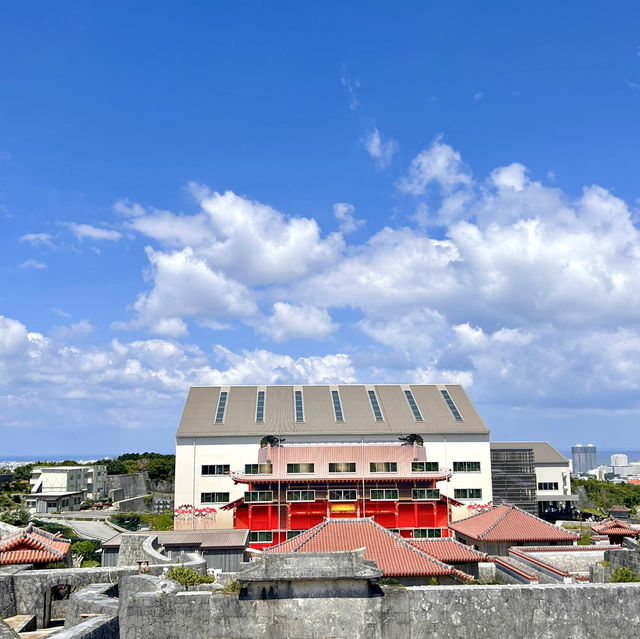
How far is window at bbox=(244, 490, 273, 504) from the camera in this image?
52869 millimetres

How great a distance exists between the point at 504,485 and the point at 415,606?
180ft

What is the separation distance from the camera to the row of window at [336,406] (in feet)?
215

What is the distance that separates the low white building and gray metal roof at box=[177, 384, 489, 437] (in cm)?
2963

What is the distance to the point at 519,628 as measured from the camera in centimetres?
1919

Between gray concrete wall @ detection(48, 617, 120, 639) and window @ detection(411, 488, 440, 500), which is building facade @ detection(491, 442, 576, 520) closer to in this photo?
window @ detection(411, 488, 440, 500)

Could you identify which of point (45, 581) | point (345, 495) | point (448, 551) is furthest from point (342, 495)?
point (45, 581)

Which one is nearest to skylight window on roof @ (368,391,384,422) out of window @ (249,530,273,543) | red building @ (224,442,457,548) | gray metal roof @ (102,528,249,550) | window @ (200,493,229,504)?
red building @ (224,442,457,548)

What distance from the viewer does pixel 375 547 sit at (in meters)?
27.8

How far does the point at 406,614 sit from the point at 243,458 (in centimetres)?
4435

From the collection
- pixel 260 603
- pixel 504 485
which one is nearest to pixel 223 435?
pixel 504 485

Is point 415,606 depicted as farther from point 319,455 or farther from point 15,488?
point 15,488

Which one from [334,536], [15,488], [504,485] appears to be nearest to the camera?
[334,536]

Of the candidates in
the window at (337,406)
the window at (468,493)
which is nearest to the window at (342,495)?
the window at (337,406)

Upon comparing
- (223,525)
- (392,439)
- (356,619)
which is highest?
(392,439)
